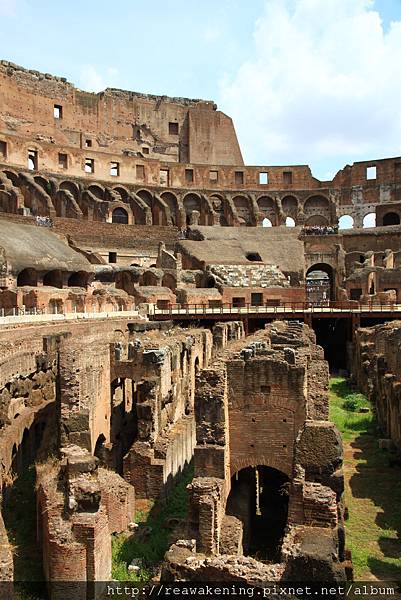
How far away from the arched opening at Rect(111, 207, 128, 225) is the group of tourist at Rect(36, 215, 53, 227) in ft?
28.2

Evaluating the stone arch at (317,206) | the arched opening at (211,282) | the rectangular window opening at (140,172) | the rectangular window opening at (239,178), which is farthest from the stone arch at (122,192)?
the stone arch at (317,206)

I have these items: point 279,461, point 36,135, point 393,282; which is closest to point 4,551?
point 279,461

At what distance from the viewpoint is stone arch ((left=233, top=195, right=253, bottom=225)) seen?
56.4 meters

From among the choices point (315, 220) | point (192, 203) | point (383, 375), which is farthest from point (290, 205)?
Answer: point (383, 375)

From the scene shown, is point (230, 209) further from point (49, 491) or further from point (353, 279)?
point (49, 491)

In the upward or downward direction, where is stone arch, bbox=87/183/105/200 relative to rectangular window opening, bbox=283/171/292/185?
downward

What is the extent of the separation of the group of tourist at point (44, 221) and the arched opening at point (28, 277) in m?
10.1

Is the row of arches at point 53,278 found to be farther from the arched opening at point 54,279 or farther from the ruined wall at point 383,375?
the ruined wall at point 383,375

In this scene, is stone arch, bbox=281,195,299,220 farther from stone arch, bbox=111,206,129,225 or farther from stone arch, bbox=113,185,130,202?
stone arch, bbox=111,206,129,225

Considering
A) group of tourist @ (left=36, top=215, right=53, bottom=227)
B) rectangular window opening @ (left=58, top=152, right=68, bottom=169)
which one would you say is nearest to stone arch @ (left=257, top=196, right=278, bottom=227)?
rectangular window opening @ (left=58, top=152, right=68, bottom=169)

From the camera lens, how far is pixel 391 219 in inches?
2148

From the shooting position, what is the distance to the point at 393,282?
39438mm

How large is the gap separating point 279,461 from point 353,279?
33.9 metres

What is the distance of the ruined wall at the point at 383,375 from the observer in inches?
504
